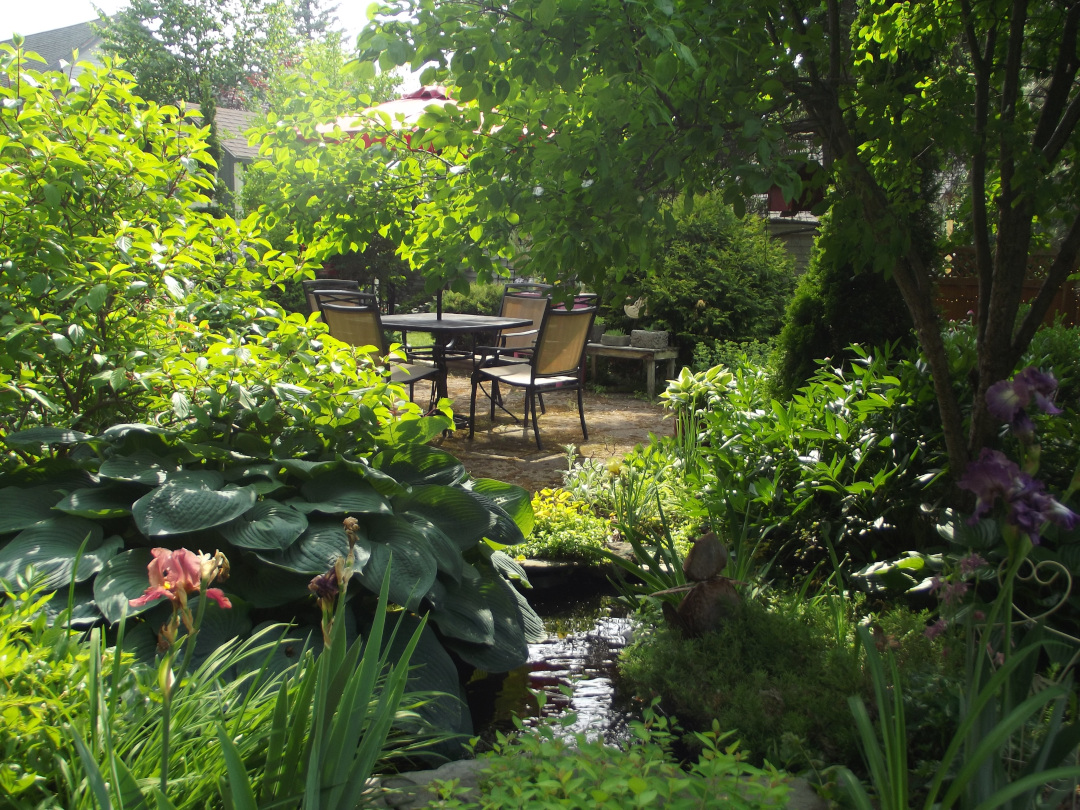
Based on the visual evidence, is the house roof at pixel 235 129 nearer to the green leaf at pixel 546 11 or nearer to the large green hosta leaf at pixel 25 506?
the large green hosta leaf at pixel 25 506

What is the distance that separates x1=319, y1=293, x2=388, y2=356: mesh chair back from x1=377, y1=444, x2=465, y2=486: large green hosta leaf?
2.58 meters

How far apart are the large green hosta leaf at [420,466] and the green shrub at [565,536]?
2.19 ft

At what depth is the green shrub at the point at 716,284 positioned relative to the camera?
8.91m

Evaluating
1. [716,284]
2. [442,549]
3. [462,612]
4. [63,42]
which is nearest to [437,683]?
[462,612]

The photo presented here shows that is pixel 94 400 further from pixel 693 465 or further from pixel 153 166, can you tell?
pixel 693 465

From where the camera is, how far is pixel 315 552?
2.07 metres

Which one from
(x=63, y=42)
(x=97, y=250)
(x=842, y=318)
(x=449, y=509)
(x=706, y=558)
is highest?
(x=63, y=42)

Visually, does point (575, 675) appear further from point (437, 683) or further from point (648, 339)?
point (648, 339)

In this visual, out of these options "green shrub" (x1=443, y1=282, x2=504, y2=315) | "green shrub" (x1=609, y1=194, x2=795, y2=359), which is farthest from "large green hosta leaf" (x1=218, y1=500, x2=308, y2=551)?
"green shrub" (x1=443, y1=282, x2=504, y2=315)

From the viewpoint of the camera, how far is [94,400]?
→ 273cm

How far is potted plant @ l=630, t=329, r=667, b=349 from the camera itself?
27.7 feet

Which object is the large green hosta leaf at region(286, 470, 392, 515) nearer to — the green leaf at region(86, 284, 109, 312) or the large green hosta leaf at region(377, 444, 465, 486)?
the large green hosta leaf at region(377, 444, 465, 486)

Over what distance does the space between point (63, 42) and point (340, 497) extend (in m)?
40.6

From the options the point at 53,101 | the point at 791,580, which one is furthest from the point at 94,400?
the point at 791,580
